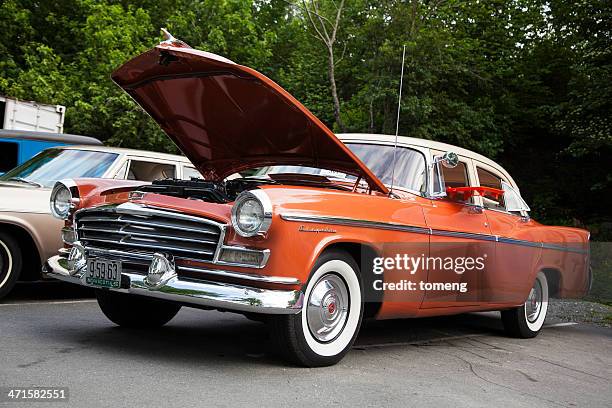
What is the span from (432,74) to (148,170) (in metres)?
12.4

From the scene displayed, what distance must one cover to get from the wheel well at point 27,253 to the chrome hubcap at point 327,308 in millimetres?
3602

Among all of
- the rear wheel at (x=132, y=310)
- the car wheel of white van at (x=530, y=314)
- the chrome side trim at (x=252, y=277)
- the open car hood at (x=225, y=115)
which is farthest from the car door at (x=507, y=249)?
the rear wheel at (x=132, y=310)

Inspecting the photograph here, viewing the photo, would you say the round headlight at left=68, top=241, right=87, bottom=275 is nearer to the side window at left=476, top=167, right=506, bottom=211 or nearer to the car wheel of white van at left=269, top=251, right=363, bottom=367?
the car wheel of white van at left=269, top=251, right=363, bottom=367

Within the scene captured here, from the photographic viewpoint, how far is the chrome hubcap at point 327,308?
4.83 m

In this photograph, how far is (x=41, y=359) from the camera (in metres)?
4.59

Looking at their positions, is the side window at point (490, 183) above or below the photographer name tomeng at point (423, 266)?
above

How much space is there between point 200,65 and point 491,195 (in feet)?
10.6

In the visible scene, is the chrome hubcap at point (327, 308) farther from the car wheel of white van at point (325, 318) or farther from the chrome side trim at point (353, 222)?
the chrome side trim at point (353, 222)

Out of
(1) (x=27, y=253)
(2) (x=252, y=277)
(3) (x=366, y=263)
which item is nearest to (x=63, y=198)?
(2) (x=252, y=277)

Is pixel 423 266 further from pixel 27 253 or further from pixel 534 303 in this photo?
pixel 27 253

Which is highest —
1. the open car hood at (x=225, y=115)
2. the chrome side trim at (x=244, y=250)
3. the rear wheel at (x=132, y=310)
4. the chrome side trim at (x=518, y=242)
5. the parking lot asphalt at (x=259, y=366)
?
the open car hood at (x=225, y=115)

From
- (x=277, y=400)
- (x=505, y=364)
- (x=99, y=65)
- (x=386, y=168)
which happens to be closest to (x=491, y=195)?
(x=386, y=168)

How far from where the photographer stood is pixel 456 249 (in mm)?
6016

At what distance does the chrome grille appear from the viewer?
461 centimetres
